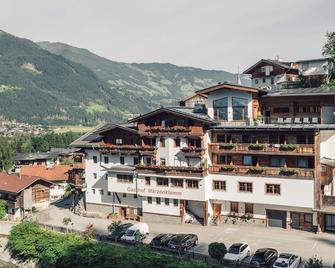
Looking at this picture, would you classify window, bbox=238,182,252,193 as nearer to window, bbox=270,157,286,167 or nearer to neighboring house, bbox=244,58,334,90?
Result: window, bbox=270,157,286,167

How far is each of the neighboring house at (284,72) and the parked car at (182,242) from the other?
114ft

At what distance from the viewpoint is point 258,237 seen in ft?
162

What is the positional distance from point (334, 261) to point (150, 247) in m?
17.9

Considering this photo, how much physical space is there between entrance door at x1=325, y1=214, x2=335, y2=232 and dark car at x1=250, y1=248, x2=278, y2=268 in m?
11.4

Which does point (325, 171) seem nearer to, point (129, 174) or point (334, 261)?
point (334, 261)

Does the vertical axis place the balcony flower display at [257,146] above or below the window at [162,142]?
below

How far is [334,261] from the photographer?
135 ft

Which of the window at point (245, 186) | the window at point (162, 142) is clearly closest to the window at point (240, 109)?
the window at point (245, 186)

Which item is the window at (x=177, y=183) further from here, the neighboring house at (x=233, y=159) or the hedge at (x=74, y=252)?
the hedge at (x=74, y=252)

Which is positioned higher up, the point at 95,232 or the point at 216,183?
the point at 216,183

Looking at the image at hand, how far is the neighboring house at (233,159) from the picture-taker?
50.4 m

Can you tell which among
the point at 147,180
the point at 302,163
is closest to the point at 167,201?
the point at 147,180

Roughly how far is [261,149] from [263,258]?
50.3ft

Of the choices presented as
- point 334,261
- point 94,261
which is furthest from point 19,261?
point 334,261
